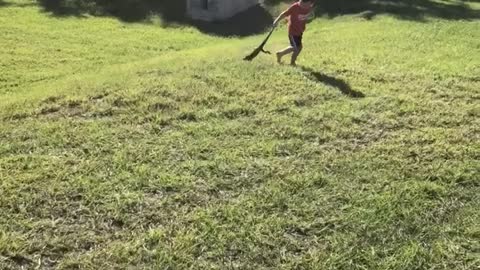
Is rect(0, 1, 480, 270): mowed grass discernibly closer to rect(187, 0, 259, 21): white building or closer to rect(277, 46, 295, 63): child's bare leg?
rect(277, 46, 295, 63): child's bare leg

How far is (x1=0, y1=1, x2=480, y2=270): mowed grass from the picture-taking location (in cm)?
398

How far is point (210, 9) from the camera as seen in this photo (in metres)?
16.9

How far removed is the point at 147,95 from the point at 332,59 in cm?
320

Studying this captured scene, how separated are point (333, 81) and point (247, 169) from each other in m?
2.82

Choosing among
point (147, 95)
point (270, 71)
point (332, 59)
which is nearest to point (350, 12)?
point (332, 59)

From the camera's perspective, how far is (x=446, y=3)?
17.1 m

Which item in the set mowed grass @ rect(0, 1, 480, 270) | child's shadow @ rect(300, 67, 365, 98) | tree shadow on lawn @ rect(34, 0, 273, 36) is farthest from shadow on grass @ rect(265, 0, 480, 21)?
child's shadow @ rect(300, 67, 365, 98)

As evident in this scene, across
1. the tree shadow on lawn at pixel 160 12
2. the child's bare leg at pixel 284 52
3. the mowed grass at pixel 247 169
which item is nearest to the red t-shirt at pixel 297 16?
the child's bare leg at pixel 284 52

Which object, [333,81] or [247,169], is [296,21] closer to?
[333,81]

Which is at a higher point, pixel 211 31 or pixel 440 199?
pixel 440 199

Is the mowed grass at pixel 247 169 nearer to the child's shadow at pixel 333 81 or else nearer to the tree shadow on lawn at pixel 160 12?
the child's shadow at pixel 333 81

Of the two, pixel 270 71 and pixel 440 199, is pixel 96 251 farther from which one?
pixel 270 71

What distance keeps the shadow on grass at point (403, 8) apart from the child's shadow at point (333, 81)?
7.34 metres

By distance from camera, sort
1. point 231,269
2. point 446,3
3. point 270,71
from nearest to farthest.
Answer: point 231,269, point 270,71, point 446,3
